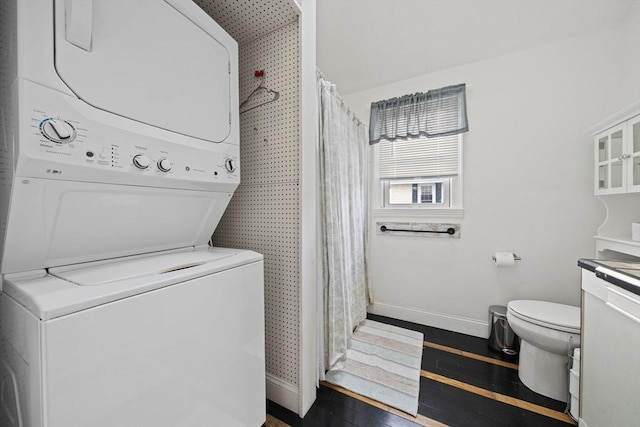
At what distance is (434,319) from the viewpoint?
2418 mm

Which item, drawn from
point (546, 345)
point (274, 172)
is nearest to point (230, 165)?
point (274, 172)

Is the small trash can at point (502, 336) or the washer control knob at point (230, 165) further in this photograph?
the small trash can at point (502, 336)

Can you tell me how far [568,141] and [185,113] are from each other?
8.68ft

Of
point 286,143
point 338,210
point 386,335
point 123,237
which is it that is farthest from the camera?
point 386,335

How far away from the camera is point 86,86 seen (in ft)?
2.31

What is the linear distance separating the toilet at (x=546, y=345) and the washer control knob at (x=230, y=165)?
200cm

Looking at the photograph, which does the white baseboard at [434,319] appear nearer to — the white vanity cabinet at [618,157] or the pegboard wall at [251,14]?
the white vanity cabinet at [618,157]

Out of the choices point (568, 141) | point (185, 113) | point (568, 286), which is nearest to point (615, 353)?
point (568, 286)

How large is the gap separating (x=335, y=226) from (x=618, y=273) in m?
1.36

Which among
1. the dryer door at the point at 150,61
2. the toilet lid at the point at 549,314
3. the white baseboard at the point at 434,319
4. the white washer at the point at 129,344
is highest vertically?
the dryer door at the point at 150,61

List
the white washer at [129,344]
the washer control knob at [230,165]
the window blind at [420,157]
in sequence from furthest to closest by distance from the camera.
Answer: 1. the window blind at [420,157]
2. the washer control knob at [230,165]
3. the white washer at [129,344]

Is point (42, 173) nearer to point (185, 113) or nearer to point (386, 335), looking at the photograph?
point (185, 113)

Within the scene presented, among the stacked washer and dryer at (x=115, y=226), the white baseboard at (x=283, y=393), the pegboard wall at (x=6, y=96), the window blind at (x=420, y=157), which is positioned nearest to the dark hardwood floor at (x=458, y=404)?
the white baseboard at (x=283, y=393)

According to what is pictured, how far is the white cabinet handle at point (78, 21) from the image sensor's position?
2.16 feet
